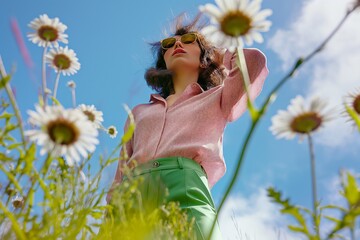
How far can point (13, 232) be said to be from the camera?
49 cm

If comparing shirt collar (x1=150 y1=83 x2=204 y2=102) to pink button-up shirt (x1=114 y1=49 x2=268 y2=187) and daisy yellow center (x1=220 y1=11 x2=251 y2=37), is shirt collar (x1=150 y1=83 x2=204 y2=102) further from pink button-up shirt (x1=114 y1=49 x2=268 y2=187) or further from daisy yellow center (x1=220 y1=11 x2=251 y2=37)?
daisy yellow center (x1=220 y1=11 x2=251 y2=37)

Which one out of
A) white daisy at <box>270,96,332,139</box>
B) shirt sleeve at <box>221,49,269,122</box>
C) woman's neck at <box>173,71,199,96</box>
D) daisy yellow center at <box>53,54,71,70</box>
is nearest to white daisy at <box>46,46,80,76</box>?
daisy yellow center at <box>53,54,71,70</box>

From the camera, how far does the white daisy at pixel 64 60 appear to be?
1122 mm

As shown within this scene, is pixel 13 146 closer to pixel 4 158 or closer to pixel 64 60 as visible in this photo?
pixel 4 158

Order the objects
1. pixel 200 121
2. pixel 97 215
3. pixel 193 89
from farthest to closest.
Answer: pixel 193 89 → pixel 200 121 → pixel 97 215

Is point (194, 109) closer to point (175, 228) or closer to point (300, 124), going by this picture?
point (175, 228)

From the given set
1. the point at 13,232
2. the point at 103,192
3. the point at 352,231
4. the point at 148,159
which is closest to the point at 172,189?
the point at 148,159

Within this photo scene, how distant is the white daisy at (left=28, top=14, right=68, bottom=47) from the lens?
104 cm

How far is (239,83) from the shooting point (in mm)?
1502

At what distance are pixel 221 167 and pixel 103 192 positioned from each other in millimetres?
1054

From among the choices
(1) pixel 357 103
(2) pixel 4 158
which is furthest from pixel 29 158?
(1) pixel 357 103

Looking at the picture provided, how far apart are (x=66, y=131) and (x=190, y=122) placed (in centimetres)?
107

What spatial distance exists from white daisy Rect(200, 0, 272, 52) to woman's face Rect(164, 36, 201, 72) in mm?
1290

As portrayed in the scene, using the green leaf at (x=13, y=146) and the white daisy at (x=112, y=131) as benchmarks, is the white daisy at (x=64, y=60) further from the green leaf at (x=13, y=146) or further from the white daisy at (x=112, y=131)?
the green leaf at (x=13, y=146)
